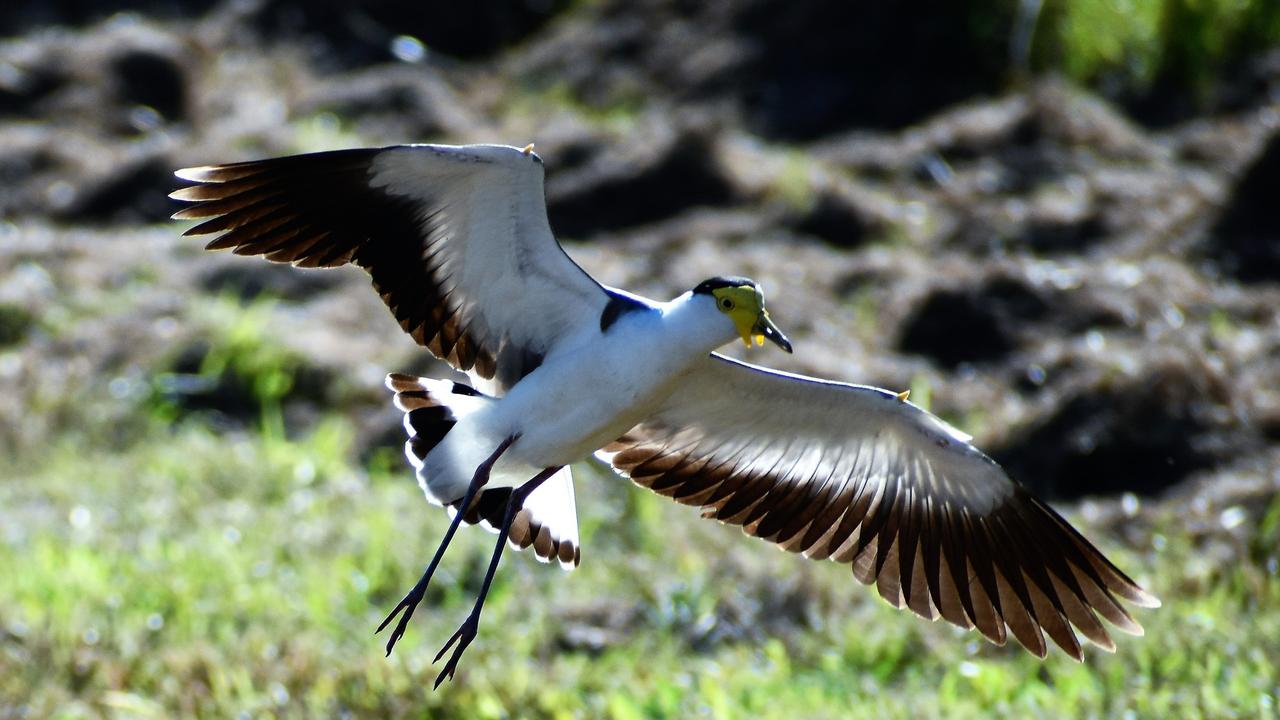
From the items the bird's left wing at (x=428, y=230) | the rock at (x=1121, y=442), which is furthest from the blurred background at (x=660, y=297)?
the bird's left wing at (x=428, y=230)

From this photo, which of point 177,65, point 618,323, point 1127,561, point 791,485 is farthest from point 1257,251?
point 177,65

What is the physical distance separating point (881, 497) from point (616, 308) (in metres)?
0.93

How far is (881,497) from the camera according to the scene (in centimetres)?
440

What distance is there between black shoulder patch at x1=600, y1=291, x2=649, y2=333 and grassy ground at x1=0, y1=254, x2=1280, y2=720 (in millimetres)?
1311

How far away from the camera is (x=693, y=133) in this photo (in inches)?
361

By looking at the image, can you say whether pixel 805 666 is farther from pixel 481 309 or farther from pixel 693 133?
pixel 693 133

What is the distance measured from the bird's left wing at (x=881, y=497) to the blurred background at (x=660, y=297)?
2.04 ft

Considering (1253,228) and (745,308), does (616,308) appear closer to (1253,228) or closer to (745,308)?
(745,308)

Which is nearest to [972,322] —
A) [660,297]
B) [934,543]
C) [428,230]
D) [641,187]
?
[660,297]

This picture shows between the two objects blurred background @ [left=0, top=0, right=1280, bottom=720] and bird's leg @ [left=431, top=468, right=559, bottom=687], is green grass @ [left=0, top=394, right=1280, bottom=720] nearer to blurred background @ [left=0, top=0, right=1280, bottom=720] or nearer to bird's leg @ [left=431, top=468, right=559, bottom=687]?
blurred background @ [left=0, top=0, right=1280, bottom=720]

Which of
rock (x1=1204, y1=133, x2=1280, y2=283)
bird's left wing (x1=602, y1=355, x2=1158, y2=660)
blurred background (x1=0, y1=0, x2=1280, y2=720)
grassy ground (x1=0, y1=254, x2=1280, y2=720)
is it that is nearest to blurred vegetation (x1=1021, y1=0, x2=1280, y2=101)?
blurred background (x1=0, y1=0, x2=1280, y2=720)

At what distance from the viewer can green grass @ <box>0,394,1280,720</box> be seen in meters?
4.88

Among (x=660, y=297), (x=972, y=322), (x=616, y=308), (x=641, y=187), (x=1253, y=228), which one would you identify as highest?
(x=616, y=308)

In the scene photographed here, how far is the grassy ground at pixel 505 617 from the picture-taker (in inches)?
192
